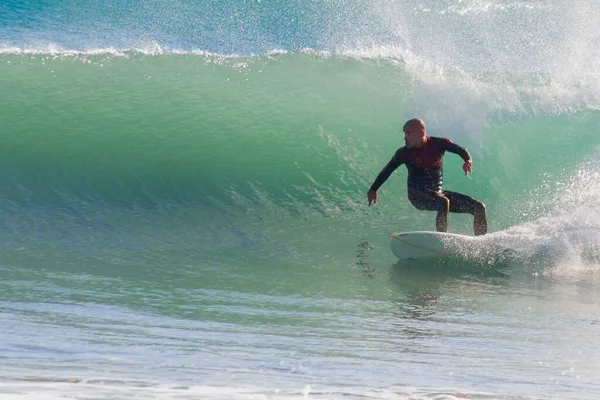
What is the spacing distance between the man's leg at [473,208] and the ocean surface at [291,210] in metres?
0.37

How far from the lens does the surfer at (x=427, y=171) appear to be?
26.6 ft

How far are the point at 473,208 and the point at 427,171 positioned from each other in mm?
521

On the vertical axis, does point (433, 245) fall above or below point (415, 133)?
below

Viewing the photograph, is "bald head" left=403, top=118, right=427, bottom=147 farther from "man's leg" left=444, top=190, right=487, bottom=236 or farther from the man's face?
"man's leg" left=444, top=190, right=487, bottom=236

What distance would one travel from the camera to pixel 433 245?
7645mm

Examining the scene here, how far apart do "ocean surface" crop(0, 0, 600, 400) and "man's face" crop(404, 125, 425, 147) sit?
100cm

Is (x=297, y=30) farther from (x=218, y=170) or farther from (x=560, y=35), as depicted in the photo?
(x=218, y=170)

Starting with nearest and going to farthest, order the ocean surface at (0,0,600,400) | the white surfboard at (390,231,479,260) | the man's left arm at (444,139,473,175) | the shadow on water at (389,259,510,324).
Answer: the ocean surface at (0,0,600,400), the shadow on water at (389,259,510,324), the white surfboard at (390,231,479,260), the man's left arm at (444,139,473,175)

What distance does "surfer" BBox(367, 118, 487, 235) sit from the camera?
811cm

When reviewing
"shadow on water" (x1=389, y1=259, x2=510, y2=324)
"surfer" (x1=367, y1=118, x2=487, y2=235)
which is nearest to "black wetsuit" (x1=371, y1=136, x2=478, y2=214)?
"surfer" (x1=367, y1=118, x2=487, y2=235)

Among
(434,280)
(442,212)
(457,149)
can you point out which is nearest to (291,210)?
(442,212)

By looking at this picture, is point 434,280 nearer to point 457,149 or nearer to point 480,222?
point 480,222

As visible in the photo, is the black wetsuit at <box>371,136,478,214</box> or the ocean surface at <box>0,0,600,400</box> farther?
the black wetsuit at <box>371,136,478,214</box>

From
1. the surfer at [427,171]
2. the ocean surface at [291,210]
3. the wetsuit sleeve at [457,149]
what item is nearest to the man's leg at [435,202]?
the surfer at [427,171]
